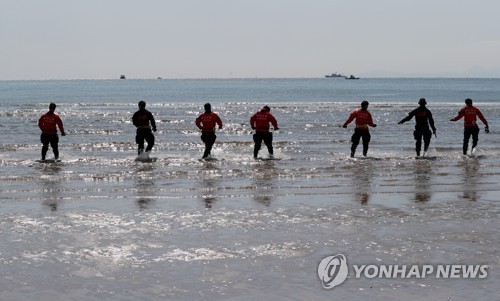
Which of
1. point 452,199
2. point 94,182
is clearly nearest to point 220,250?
point 452,199

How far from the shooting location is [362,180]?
50.0 feet

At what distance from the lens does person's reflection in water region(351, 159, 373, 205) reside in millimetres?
12734

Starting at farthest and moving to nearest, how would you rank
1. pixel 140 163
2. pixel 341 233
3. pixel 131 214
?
pixel 140 163 < pixel 131 214 < pixel 341 233

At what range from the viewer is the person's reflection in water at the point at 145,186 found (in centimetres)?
1205

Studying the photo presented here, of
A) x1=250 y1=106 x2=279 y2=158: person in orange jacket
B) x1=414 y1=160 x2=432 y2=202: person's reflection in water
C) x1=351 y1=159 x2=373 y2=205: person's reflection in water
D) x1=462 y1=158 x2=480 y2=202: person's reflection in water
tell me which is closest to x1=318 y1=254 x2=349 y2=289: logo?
x1=351 y1=159 x2=373 y2=205: person's reflection in water

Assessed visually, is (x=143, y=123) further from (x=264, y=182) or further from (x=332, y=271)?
(x=332, y=271)

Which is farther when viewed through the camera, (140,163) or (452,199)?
(140,163)

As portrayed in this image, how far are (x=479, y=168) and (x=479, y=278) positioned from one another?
35.7 feet

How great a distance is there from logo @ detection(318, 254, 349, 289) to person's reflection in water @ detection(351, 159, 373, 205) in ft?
13.3

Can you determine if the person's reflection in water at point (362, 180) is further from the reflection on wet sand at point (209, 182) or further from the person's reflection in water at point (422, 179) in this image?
the reflection on wet sand at point (209, 182)

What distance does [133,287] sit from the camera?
7.03 metres

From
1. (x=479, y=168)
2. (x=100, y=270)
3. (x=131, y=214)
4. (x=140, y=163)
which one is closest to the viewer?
(x=100, y=270)

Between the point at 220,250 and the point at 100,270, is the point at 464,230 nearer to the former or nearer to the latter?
the point at 220,250

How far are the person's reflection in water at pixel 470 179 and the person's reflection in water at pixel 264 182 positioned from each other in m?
3.63
